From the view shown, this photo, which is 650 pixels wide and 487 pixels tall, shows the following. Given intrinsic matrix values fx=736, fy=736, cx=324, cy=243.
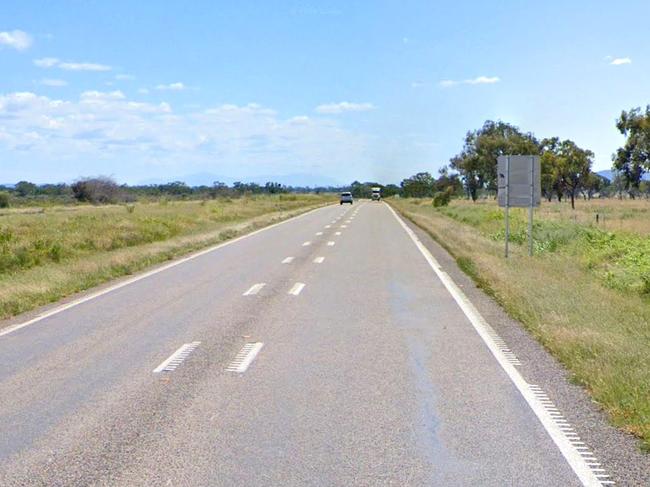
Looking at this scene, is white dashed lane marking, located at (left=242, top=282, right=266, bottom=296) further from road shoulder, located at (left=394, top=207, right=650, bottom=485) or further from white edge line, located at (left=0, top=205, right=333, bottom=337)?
road shoulder, located at (left=394, top=207, right=650, bottom=485)

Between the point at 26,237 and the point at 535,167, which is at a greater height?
the point at 535,167

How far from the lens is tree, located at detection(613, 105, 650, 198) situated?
5609 cm

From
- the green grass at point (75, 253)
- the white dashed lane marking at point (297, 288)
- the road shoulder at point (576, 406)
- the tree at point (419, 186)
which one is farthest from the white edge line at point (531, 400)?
the tree at point (419, 186)

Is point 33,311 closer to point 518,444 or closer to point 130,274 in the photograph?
point 130,274

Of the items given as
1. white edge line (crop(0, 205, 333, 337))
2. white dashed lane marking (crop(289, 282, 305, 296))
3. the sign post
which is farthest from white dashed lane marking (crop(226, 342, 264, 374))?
the sign post

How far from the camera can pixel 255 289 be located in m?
14.2

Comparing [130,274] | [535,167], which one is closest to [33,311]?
[130,274]

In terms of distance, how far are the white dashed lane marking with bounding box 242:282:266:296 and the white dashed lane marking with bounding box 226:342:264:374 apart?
454 centimetres

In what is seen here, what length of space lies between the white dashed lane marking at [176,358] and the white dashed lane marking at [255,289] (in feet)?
14.9

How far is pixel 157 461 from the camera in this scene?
5078 mm

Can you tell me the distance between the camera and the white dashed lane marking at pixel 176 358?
25.6 feet

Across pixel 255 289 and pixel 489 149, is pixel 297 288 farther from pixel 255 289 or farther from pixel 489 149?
pixel 489 149

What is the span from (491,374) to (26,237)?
1825cm

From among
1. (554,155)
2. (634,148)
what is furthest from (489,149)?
(634,148)
